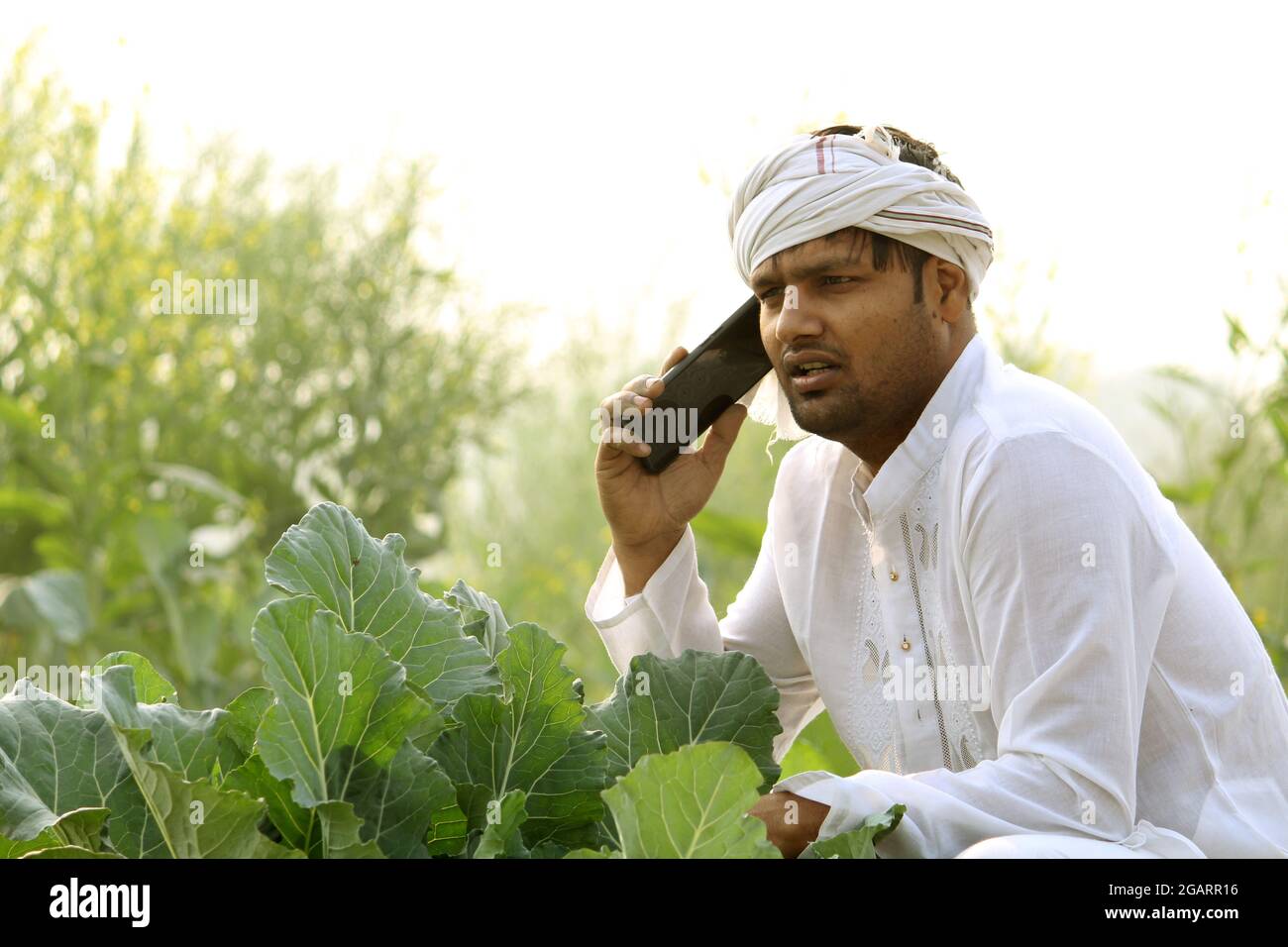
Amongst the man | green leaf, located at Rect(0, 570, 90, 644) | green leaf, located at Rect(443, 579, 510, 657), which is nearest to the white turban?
the man

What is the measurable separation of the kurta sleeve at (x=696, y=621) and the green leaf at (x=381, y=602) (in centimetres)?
60

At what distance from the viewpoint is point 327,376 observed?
529 centimetres

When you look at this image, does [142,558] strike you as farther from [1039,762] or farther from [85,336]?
[1039,762]

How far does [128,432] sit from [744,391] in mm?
3092

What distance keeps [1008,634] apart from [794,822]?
1.19ft

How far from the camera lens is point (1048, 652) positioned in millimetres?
1303

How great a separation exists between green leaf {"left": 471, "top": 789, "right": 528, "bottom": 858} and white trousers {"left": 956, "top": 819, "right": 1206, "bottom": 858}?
341mm

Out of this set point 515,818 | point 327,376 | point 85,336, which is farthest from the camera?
point 327,376

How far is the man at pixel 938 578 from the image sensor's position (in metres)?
1.24

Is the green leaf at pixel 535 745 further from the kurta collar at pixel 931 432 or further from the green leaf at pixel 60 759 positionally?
the kurta collar at pixel 931 432

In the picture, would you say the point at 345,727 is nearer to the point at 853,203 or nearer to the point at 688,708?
the point at 688,708

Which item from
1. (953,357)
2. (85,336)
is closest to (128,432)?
(85,336)

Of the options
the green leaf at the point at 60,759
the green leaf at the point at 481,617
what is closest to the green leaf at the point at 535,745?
the green leaf at the point at 481,617

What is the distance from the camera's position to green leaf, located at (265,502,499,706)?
115cm
